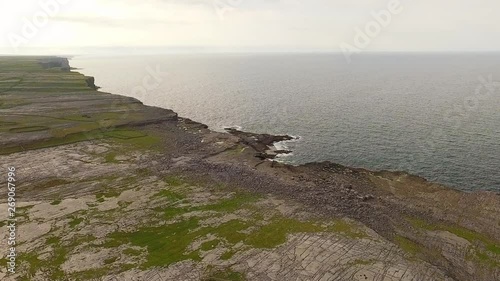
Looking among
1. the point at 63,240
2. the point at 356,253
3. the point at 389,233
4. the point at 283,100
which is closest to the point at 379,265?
the point at 356,253

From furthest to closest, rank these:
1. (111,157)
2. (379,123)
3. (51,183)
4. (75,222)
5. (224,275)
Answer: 1. (379,123)
2. (111,157)
3. (51,183)
4. (75,222)
5. (224,275)

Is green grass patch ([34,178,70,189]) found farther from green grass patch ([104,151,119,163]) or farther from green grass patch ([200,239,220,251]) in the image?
green grass patch ([200,239,220,251])

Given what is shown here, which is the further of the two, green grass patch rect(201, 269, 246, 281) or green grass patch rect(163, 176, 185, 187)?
green grass patch rect(163, 176, 185, 187)

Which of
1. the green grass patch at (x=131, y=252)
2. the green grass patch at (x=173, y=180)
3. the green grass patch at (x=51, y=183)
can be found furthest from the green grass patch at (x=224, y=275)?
the green grass patch at (x=51, y=183)

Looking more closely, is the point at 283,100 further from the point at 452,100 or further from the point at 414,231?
the point at 414,231

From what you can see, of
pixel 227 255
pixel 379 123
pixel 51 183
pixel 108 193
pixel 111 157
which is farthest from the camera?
pixel 379 123

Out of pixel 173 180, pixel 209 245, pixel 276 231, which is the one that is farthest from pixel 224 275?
pixel 173 180

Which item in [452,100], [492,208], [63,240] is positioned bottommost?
[63,240]

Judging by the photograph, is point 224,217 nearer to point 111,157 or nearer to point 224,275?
point 224,275

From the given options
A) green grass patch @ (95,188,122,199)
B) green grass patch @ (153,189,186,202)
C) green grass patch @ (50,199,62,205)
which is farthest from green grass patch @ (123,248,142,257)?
green grass patch @ (50,199,62,205)
